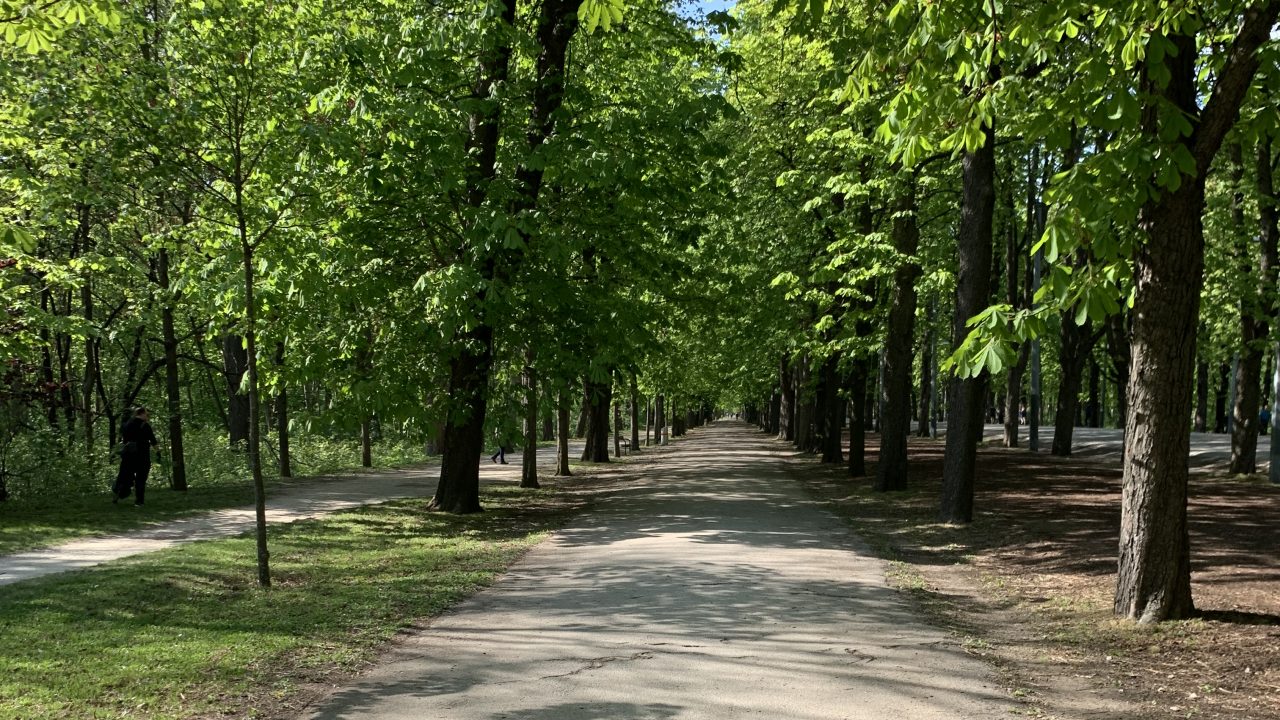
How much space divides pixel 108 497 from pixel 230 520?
14.9 feet

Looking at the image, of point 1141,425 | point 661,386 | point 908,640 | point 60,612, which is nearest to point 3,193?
point 60,612

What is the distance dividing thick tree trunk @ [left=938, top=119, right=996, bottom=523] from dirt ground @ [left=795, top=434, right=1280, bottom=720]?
3.09 feet

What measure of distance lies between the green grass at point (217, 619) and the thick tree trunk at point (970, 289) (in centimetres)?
639

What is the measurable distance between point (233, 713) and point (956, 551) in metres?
9.03

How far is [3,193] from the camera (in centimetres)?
1561

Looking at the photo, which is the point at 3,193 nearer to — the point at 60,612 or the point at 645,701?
the point at 60,612

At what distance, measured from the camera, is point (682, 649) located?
6398 mm

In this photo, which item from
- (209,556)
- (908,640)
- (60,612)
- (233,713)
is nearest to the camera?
(233,713)

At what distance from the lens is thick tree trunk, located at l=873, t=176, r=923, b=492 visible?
17.3 meters

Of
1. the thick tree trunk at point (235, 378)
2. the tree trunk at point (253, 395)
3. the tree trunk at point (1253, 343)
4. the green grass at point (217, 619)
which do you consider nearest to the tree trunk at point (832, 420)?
the tree trunk at point (1253, 343)

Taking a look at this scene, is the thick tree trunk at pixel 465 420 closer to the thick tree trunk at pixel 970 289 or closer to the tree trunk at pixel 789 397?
the thick tree trunk at pixel 970 289

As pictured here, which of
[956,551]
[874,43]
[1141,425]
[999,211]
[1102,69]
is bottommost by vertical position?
[956,551]

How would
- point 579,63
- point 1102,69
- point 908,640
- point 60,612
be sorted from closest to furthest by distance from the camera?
point 1102,69, point 908,640, point 60,612, point 579,63

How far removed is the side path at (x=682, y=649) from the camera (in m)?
5.20
